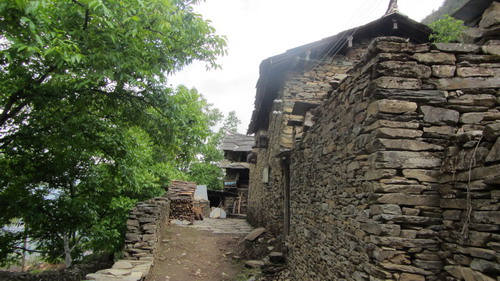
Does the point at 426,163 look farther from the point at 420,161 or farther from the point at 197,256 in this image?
the point at 197,256

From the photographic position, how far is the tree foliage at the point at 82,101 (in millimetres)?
3975

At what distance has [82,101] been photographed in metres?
6.08

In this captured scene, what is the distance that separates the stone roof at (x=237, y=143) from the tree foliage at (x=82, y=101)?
16.1m

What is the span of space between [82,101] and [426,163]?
20.9 feet

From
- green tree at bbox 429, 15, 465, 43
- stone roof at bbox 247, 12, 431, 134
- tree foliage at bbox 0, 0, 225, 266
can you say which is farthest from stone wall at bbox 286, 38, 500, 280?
stone roof at bbox 247, 12, 431, 134

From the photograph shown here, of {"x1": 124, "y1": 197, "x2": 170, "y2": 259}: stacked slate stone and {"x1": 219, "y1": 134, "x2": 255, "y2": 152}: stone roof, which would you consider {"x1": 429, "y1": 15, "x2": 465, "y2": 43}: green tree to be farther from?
{"x1": 219, "y1": 134, "x2": 255, "y2": 152}: stone roof

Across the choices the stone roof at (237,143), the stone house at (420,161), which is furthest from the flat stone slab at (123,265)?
the stone roof at (237,143)

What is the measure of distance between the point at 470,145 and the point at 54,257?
12.2 metres

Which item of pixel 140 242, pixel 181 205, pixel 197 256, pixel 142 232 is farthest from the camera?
pixel 181 205

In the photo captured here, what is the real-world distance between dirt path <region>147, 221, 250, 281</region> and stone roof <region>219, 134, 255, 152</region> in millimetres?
14209

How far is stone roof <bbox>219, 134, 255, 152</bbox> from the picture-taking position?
25.7m

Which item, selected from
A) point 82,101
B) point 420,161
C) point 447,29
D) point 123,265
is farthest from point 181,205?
point 420,161

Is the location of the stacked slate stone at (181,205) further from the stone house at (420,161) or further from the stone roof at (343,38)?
the stone house at (420,161)

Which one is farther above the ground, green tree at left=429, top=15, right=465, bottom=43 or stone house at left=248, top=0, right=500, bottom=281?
green tree at left=429, top=15, right=465, bottom=43
